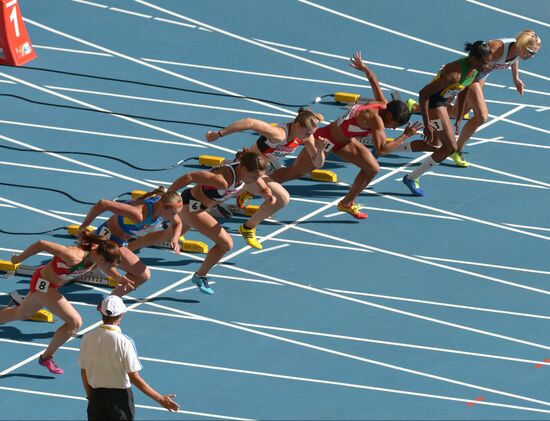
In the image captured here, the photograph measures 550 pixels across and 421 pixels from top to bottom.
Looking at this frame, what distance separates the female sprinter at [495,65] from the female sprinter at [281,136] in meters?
A: 2.47

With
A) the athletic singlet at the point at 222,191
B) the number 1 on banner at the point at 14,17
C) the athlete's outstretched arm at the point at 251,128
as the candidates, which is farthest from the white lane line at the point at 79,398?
the number 1 on banner at the point at 14,17

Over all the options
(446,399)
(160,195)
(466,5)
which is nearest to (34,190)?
(160,195)

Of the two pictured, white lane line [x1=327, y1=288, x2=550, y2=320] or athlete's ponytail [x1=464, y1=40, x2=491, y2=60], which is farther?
athlete's ponytail [x1=464, y1=40, x2=491, y2=60]

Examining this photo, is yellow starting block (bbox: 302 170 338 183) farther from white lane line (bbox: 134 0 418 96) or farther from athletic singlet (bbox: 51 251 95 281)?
athletic singlet (bbox: 51 251 95 281)

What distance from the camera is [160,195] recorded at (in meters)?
19.5

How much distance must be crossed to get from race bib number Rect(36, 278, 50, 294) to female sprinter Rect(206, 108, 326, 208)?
3112 millimetres

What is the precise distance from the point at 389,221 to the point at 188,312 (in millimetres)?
3565

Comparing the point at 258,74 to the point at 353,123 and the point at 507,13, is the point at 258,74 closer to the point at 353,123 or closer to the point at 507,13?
the point at 507,13

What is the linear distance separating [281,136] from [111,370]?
6082 mm

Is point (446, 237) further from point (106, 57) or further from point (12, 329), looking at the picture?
point (106, 57)

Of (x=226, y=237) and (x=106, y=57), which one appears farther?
(x=106, y=57)

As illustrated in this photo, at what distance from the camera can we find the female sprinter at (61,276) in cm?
1817

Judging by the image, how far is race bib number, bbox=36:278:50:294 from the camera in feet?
60.3

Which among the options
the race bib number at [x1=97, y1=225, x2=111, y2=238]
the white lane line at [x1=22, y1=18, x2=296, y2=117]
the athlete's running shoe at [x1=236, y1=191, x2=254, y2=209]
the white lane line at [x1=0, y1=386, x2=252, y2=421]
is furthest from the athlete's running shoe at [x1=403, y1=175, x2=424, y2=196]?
the white lane line at [x1=0, y1=386, x2=252, y2=421]
